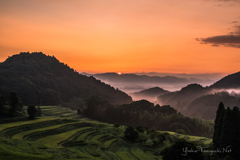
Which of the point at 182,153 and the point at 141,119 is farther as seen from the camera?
the point at 141,119

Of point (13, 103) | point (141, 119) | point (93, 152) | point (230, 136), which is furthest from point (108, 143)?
point (141, 119)

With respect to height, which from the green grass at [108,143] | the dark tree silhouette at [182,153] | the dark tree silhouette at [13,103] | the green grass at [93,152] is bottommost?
the green grass at [108,143]

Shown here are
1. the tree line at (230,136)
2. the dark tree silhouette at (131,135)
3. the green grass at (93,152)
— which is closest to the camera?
the green grass at (93,152)

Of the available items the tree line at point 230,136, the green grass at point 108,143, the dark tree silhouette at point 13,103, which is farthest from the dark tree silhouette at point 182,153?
Result: the dark tree silhouette at point 13,103

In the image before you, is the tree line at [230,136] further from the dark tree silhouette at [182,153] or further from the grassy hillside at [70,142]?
the dark tree silhouette at [182,153]

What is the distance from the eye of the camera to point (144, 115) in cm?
12825

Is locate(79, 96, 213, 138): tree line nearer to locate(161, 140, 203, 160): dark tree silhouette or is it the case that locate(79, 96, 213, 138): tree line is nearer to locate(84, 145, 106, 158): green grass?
locate(84, 145, 106, 158): green grass

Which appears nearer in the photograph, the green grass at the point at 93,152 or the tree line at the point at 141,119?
the green grass at the point at 93,152

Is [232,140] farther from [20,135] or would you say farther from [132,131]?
[20,135]

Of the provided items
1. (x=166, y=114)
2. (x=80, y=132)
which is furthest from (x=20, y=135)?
(x=166, y=114)

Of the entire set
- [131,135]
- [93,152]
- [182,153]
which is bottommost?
[131,135]

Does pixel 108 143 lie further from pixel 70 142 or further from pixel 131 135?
pixel 70 142

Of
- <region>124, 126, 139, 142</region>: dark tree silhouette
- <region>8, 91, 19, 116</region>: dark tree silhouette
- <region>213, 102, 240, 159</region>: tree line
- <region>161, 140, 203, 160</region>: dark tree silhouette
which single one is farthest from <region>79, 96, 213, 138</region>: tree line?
<region>161, 140, 203, 160</region>: dark tree silhouette

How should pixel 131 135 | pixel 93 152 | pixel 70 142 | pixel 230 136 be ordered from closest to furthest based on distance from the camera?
pixel 93 152, pixel 70 142, pixel 230 136, pixel 131 135
